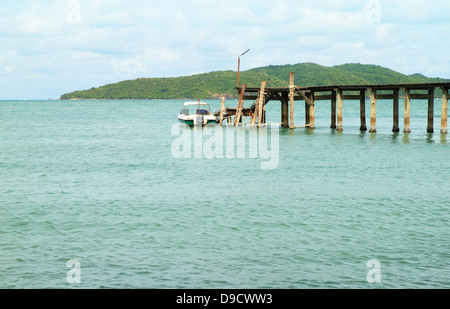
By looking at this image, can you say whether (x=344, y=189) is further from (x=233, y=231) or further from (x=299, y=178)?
(x=233, y=231)

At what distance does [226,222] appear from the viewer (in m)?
16.1

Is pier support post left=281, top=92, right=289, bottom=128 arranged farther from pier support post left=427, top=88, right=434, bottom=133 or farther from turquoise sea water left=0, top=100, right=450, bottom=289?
turquoise sea water left=0, top=100, right=450, bottom=289

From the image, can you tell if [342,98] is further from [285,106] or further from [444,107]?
[285,106]

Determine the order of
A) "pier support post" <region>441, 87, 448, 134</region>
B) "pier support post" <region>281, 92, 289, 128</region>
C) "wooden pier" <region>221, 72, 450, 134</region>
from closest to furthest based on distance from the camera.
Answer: "pier support post" <region>441, 87, 448, 134</region>, "wooden pier" <region>221, 72, 450, 134</region>, "pier support post" <region>281, 92, 289, 128</region>

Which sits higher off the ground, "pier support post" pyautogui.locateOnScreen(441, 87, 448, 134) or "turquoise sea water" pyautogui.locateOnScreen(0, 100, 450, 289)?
"pier support post" pyautogui.locateOnScreen(441, 87, 448, 134)

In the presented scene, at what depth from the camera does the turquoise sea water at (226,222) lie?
11664mm

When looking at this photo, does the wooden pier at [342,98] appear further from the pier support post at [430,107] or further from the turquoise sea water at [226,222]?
the turquoise sea water at [226,222]

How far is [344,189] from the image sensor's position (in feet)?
69.2

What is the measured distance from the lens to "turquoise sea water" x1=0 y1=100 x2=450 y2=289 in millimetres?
11664

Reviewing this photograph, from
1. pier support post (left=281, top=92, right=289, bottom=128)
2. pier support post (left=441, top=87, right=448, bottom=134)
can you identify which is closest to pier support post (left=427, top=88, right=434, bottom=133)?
pier support post (left=441, top=87, right=448, bottom=134)

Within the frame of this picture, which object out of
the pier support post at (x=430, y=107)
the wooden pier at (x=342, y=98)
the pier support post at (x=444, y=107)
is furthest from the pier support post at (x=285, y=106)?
the pier support post at (x=444, y=107)

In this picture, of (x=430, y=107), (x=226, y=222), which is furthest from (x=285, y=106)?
(x=226, y=222)

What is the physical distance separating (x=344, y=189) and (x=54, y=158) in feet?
58.8
